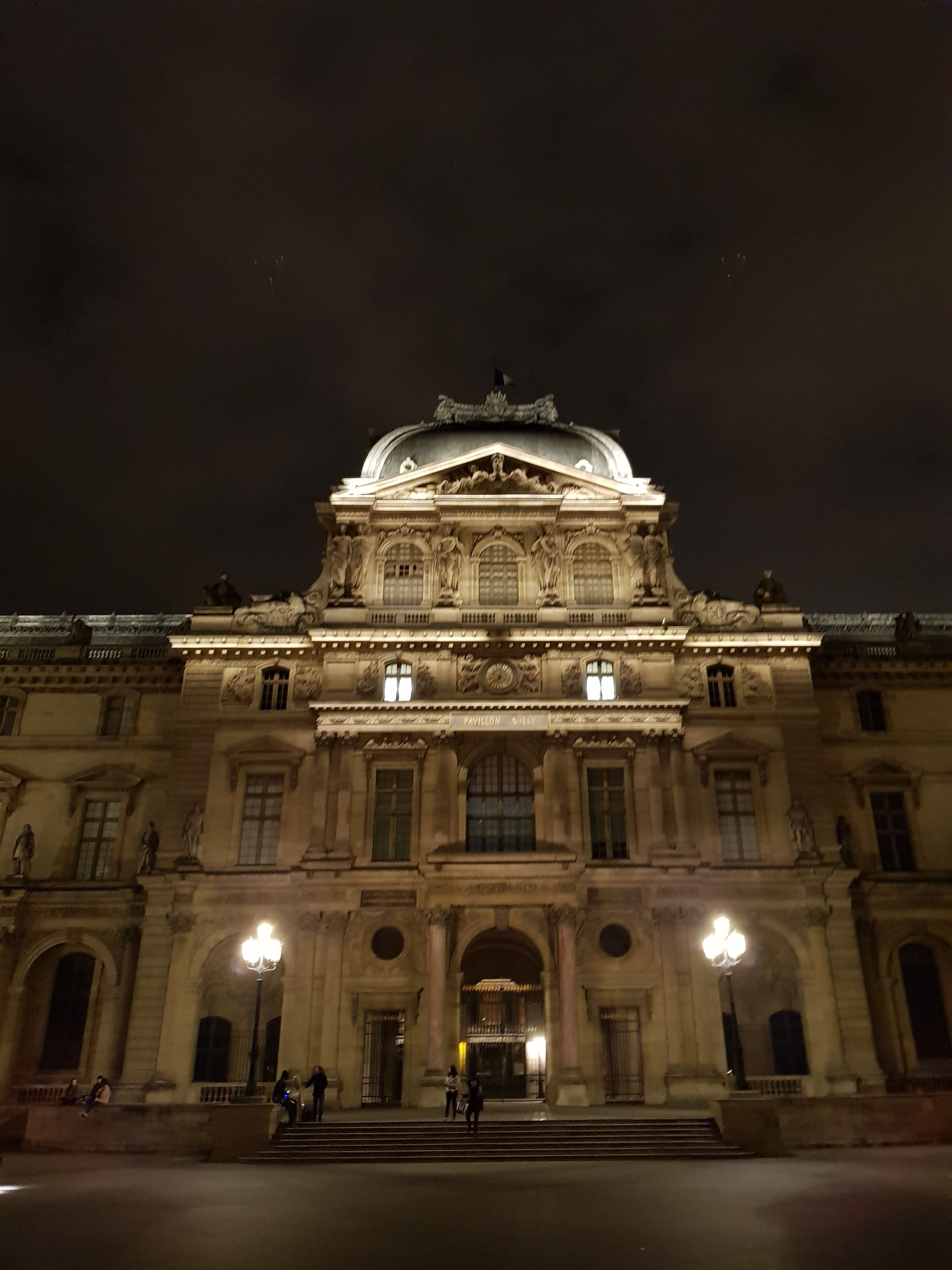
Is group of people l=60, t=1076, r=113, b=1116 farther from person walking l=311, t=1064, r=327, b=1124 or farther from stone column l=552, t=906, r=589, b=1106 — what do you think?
stone column l=552, t=906, r=589, b=1106

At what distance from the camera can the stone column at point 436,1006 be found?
108ft

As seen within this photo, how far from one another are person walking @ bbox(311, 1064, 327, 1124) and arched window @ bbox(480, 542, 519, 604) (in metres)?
19.8

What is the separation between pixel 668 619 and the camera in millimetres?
40562

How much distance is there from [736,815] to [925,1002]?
34.4 ft

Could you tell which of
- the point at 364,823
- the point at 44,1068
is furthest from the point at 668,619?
the point at 44,1068

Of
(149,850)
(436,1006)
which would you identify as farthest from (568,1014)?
(149,850)

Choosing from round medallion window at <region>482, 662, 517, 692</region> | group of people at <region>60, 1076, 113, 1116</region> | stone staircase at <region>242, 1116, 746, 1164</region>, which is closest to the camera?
stone staircase at <region>242, 1116, 746, 1164</region>

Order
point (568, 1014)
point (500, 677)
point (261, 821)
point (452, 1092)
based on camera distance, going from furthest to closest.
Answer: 1. point (500, 677)
2. point (261, 821)
3. point (568, 1014)
4. point (452, 1092)

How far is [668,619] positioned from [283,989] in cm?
2101

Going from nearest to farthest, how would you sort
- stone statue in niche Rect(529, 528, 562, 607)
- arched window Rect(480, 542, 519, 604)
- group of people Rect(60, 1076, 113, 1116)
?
group of people Rect(60, 1076, 113, 1116) < stone statue in niche Rect(529, 528, 562, 607) < arched window Rect(480, 542, 519, 604)

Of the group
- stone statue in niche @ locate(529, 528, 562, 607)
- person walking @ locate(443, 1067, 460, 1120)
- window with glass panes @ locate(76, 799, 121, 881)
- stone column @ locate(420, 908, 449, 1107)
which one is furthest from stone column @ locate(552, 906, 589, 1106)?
window with glass panes @ locate(76, 799, 121, 881)

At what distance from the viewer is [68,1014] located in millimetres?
38938

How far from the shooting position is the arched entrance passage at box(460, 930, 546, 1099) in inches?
1423

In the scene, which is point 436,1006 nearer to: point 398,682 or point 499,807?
point 499,807
